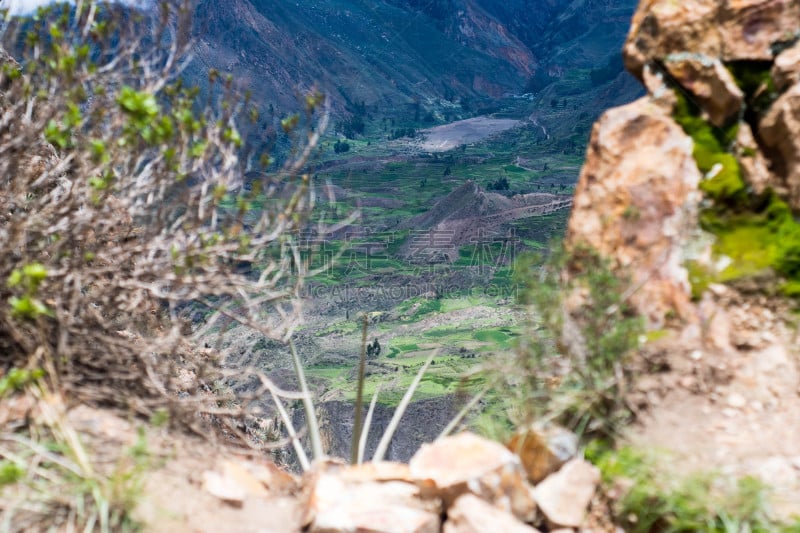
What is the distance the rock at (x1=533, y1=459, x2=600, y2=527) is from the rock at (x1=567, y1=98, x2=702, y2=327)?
2.85ft

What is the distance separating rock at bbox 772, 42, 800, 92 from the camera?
3.62 meters

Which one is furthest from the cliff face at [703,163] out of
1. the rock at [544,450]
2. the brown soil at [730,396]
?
the rock at [544,450]

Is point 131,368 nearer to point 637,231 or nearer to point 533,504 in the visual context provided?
point 533,504

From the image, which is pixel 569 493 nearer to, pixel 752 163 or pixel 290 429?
pixel 290 429

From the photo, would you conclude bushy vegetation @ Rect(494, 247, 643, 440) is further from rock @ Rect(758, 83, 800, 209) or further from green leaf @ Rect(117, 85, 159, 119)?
green leaf @ Rect(117, 85, 159, 119)

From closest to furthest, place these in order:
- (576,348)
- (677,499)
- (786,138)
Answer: (677,499) < (576,348) < (786,138)

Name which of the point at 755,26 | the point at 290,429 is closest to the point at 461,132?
the point at 755,26

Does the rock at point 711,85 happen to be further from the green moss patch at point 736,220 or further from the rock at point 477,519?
the rock at point 477,519

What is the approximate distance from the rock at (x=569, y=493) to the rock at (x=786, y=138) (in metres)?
1.80

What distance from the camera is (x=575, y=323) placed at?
3.53m

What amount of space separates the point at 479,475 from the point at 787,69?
2659 mm

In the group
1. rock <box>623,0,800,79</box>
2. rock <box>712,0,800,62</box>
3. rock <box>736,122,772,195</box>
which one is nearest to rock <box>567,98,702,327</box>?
rock <box>736,122,772,195</box>

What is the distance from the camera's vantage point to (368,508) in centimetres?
306

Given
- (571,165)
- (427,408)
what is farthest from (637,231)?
(571,165)
